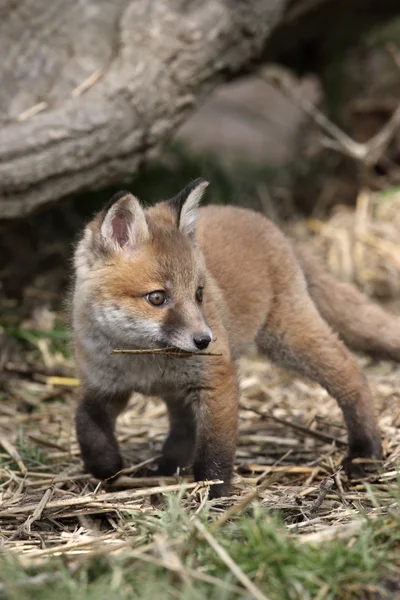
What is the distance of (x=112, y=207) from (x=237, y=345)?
163 centimetres

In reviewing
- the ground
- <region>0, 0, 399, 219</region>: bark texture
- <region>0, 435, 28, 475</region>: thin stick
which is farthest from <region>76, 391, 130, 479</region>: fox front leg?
<region>0, 0, 399, 219</region>: bark texture

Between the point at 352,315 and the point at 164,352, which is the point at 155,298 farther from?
the point at 352,315

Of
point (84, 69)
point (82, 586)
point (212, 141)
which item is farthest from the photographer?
point (212, 141)

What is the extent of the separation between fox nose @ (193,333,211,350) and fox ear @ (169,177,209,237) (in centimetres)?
92

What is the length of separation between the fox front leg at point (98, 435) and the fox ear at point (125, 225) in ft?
3.54

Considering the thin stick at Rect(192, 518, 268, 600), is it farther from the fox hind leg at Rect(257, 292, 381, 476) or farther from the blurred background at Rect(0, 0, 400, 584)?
the fox hind leg at Rect(257, 292, 381, 476)

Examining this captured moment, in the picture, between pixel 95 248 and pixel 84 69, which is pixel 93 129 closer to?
pixel 84 69

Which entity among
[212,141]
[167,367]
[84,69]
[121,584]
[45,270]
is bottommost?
[121,584]

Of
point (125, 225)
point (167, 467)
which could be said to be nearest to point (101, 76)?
point (125, 225)

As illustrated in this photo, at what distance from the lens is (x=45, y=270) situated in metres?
9.50

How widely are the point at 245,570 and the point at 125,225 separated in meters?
2.36

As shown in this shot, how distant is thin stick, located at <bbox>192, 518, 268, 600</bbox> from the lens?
10.9 feet

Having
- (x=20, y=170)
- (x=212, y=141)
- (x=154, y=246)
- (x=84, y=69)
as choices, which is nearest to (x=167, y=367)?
(x=154, y=246)

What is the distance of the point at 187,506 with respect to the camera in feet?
15.4
